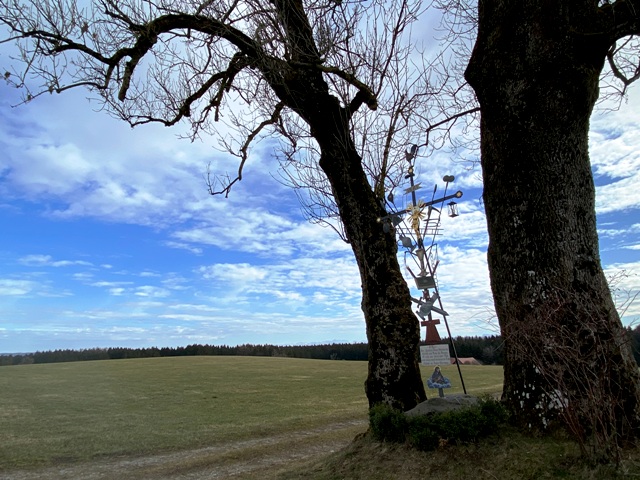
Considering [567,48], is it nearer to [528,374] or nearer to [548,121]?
[548,121]

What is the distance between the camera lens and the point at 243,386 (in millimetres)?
24172

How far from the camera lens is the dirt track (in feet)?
27.1

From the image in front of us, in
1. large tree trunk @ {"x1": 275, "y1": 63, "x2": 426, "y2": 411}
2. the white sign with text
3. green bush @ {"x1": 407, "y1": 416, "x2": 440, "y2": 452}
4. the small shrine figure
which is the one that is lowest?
green bush @ {"x1": 407, "y1": 416, "x2": 440, "y2": 452}

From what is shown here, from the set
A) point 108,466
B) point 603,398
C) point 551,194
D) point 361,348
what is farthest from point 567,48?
point 361,348

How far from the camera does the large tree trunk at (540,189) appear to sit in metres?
4.60

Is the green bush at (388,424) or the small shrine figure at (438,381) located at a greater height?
the small shrine figure at (438,381)

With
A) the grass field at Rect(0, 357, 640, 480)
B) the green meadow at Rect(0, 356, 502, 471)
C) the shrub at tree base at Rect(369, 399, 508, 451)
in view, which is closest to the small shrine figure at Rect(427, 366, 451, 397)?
the shrub at tree base at Rect(369, 399, 508, 451)

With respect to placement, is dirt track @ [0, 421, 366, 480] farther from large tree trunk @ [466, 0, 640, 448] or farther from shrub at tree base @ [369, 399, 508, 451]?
large tree trunk @ [466, 0, 640, 448]

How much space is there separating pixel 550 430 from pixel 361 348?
56.9 meters

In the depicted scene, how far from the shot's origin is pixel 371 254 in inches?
282

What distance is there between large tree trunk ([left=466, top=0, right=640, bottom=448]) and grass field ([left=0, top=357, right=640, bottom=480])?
68 centimetres

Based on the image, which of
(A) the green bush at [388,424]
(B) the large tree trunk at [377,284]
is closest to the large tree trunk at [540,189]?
(A) the green bush at [388,424]

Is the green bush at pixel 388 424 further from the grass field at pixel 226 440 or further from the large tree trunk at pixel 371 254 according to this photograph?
the large tree trunk at pixel 371 254

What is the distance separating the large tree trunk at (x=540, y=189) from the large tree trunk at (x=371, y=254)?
174 centimetres
